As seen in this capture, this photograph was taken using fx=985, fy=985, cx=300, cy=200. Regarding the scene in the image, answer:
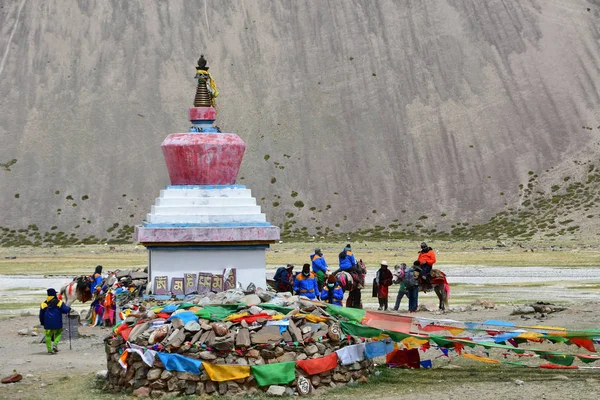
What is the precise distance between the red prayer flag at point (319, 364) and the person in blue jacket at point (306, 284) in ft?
21.1

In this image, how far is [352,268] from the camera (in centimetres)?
2364

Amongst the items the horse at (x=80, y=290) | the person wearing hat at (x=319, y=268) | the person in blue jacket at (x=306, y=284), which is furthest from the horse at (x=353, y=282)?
the horse at (x=80, y=290)

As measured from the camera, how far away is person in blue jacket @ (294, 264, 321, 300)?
2102 cm

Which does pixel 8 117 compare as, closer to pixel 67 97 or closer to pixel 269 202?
pixel 67 97

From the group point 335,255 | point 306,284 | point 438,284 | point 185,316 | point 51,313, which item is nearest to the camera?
point 185,316

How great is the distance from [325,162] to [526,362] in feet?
213

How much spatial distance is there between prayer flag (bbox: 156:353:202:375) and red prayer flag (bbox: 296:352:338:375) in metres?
1.46

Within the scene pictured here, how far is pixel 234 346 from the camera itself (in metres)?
14.2

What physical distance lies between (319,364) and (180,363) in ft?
6.60

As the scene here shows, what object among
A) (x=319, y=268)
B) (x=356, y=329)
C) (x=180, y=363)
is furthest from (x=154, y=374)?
(x=319, y=268)

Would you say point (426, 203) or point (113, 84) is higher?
point (113, 84)

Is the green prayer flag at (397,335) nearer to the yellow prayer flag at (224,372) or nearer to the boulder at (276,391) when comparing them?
the boulder at (276,391)

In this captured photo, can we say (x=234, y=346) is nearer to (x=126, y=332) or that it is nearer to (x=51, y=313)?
(x=126, y=332)

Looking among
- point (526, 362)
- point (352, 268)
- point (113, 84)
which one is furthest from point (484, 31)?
point (526, 362)
